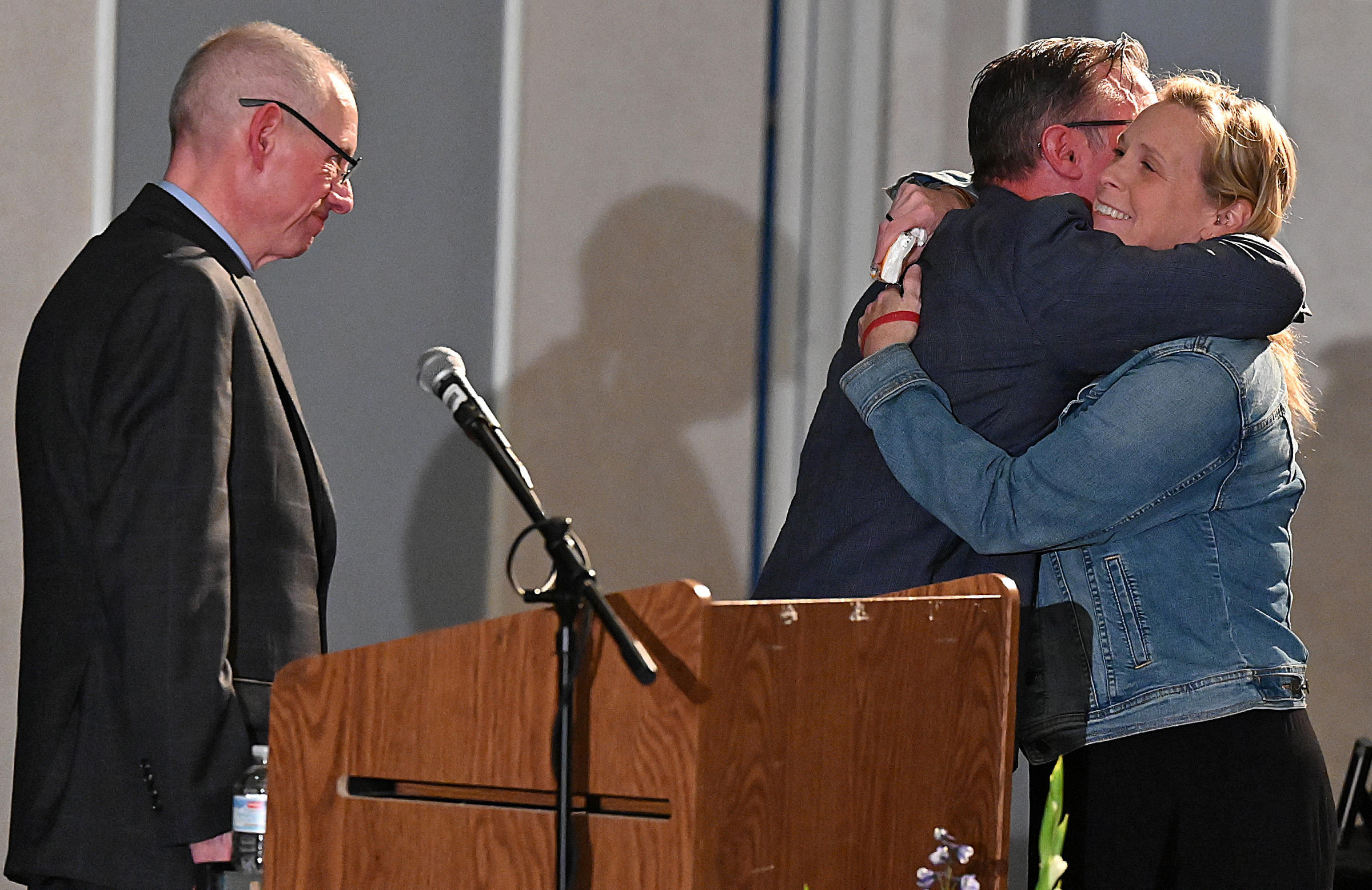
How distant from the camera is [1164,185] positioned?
1.97 meters

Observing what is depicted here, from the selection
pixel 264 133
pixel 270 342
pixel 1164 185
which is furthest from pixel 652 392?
pixel 1164 185

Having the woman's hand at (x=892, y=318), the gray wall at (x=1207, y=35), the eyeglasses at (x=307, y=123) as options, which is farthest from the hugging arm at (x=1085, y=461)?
the gray wall at (x=1207, y=35)

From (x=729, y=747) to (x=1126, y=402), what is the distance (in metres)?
0.79

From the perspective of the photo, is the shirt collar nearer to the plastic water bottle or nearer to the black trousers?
the plastic water bottle

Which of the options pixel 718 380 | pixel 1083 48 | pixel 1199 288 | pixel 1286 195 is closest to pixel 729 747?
pixel 1199 288

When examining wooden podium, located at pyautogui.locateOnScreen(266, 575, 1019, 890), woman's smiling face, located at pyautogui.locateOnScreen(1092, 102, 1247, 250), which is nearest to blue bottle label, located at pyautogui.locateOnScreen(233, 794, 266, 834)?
wooden podium, located at pyautogui.locateOnScreen(266, 575, 1019, 890)

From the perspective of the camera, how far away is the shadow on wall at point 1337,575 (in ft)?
13.3

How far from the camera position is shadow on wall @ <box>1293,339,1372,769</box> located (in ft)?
13.3

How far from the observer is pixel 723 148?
4285 mm

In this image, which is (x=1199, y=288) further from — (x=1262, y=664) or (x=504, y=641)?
(x=504, y=641)

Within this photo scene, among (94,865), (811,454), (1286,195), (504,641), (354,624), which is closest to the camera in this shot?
(504,641)

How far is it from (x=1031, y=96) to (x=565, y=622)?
3.91ft

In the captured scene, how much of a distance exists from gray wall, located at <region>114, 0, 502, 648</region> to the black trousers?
2.15 metres

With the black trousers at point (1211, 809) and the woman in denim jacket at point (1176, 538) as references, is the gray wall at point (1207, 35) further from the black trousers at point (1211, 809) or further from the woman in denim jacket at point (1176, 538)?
the black trousers at point (1211, 809)
